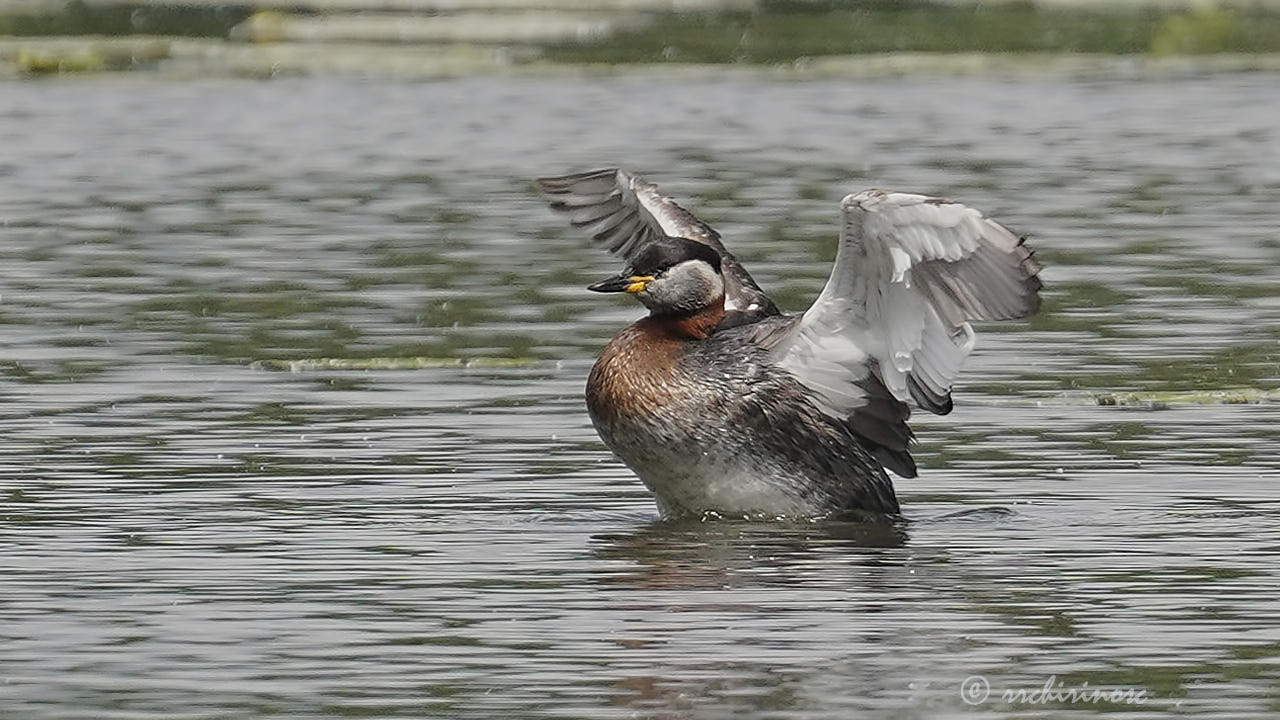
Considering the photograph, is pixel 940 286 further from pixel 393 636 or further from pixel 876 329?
pixel 393 636

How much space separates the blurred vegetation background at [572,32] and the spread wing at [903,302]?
2639 cm

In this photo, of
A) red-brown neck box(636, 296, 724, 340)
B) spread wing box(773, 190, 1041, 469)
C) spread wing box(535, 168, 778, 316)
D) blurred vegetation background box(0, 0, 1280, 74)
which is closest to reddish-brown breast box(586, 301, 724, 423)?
red-brown neck box(636, 296, 724, 340)

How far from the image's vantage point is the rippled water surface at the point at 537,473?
9.62 meters

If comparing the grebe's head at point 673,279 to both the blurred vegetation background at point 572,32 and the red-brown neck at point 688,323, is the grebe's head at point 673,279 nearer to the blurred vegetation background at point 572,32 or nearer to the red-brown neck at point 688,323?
the red-brown neck at point 688,323

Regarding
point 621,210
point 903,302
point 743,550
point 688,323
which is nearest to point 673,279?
point 688,323

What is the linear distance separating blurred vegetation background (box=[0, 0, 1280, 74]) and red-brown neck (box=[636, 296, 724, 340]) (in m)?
26.0

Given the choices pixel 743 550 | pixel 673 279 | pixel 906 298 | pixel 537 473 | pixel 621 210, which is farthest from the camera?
pixel 621 210

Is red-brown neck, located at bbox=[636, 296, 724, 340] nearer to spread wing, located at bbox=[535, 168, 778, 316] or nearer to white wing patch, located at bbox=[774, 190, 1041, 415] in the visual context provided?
white wing patch, located at bbox=[774, 190, 1041, 415]

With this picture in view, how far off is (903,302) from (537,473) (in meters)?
2.00

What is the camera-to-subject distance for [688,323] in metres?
13.3

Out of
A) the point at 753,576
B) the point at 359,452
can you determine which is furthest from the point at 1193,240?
the point at 753,576

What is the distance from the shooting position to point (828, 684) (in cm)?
935

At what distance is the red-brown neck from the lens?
13.2m

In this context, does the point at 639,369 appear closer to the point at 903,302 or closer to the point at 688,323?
the point at 688,323
